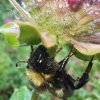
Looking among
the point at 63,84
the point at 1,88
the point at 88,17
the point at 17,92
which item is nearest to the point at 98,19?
the point at 88,17

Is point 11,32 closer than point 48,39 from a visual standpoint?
No

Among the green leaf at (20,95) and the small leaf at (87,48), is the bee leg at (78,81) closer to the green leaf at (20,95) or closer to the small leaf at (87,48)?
the small leaf at (87,48)

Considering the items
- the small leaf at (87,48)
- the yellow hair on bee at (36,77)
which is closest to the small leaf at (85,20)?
the small leaf at (87,48)

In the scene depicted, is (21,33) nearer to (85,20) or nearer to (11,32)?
(11,32)

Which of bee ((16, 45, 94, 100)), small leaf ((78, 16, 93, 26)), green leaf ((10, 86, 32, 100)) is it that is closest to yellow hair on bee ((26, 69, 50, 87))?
bee ((16, 45, 94, 100))

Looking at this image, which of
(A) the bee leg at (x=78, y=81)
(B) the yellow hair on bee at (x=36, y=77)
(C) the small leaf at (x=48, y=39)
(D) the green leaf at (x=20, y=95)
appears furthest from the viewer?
(D) the green leaf at (x=20, y=95)

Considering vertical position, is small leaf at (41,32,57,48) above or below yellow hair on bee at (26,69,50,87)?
above

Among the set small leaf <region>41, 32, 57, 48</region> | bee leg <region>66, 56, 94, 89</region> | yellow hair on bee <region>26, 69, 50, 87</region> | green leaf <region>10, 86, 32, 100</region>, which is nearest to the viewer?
small leaf <region>41, 32, 57, 48</region>

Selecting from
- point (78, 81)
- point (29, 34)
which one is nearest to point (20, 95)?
point (78, 81)

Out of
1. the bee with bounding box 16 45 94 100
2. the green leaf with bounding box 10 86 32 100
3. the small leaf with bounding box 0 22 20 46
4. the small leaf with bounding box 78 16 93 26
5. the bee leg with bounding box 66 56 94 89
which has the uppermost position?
the small leaf with bounding box 0 22 20 46

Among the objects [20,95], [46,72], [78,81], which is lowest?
[20,95]

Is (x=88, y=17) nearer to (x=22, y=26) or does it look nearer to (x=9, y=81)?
(x=22, y=26)

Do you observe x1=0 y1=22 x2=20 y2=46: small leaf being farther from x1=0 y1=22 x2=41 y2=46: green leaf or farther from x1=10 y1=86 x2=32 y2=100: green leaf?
x1=10 y1=86 x2=32 y2=100: green leaf
